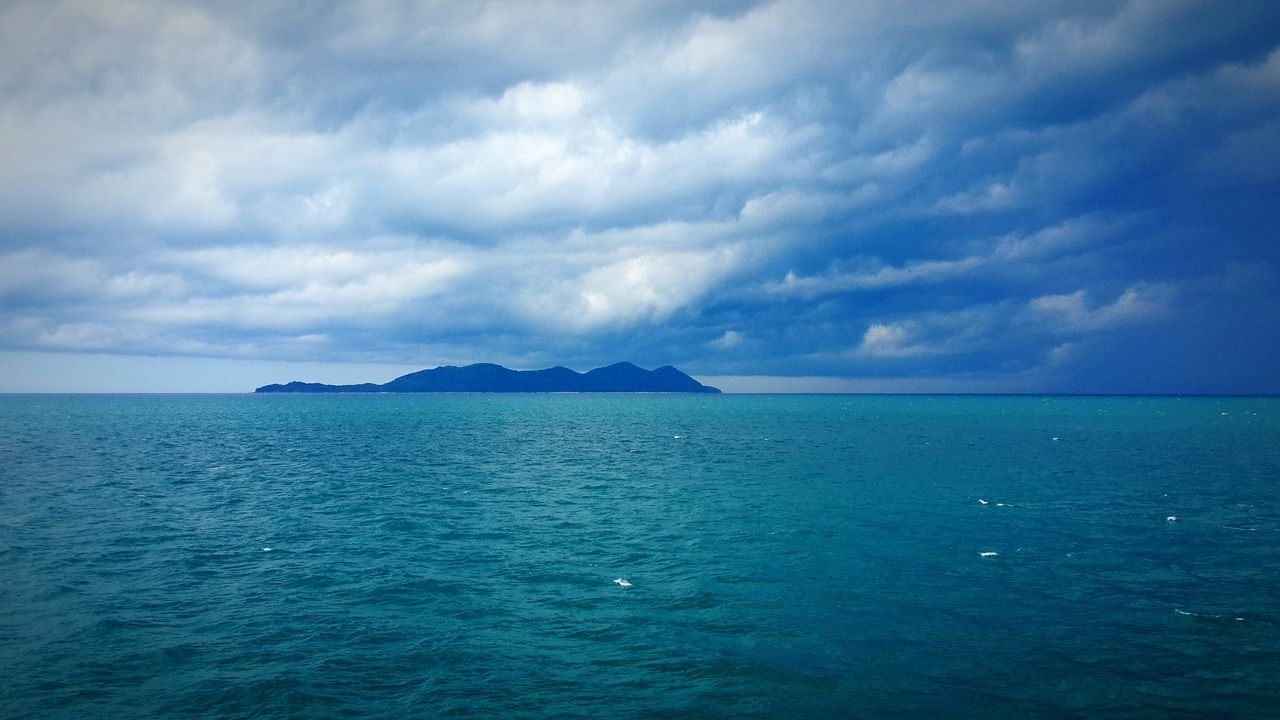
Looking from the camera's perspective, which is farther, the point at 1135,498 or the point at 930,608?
the point at 1135,498

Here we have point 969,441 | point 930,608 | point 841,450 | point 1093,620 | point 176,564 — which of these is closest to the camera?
point 1093,620

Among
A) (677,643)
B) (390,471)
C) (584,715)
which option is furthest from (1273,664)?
(390,471)

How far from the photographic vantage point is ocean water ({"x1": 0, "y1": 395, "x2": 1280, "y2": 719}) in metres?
20.5

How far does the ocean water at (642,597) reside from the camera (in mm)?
20484

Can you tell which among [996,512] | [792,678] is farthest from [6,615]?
[996,512]

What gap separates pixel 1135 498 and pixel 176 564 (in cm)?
6713

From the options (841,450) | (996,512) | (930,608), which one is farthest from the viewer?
(841,450)

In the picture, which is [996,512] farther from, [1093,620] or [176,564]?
[176,564]

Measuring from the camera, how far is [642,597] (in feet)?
97.3

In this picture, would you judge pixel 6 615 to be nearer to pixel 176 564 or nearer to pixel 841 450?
pixel 176 564

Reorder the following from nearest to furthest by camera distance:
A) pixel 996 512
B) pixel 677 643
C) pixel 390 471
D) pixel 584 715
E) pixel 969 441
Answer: pixel 584 715
pixel 677 643
pixel 996 512
pixel 390 471
pixel 969 441

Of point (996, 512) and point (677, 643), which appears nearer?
point (677, 643)

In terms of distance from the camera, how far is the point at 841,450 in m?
96.8

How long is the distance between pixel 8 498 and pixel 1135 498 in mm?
91122
